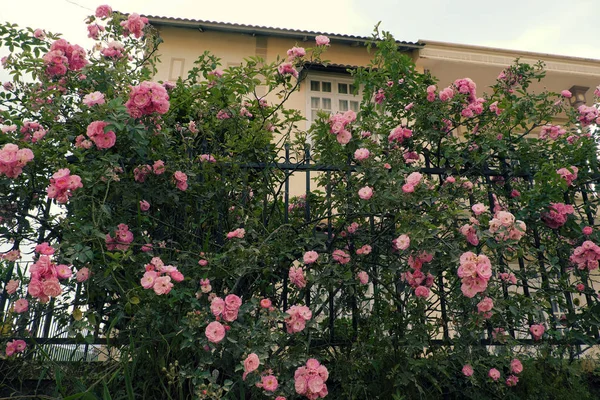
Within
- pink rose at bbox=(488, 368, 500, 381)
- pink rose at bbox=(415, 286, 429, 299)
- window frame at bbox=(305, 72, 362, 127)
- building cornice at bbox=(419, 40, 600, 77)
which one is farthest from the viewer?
building cornice at bbox=(419, 40, 600, 77)

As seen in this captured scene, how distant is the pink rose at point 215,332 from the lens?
1918 millimetres

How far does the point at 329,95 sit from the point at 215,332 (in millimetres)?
7383

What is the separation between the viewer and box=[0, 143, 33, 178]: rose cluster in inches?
82.2

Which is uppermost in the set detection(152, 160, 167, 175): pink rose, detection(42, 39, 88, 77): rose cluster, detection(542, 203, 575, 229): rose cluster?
detection(42, 39, 88, 77): rose cluster

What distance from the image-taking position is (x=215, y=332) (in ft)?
6.38

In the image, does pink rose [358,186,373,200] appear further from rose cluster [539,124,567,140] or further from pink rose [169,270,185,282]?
rose cluster [539,124,567,140]

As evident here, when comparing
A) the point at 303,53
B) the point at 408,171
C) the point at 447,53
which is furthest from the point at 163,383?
the point at 447,53

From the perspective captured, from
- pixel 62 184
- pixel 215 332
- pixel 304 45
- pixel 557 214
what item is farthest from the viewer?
pixel 304 45

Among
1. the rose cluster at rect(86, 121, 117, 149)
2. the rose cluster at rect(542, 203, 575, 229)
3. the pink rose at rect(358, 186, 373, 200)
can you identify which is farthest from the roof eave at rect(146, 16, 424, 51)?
the rose cluster at rect(86, 121, 117, 149)

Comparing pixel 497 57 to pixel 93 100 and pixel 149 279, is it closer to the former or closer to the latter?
pixel 93 100

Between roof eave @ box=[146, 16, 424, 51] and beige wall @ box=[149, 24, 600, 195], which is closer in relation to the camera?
roof eave @ box=[146, 16, 424, 51]

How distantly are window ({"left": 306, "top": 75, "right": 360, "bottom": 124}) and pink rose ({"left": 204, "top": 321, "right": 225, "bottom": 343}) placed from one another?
22.7ft

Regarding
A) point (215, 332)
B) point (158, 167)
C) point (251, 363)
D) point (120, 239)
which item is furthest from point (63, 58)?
point (251, 363)

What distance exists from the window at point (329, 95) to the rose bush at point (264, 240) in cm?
540
